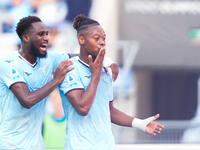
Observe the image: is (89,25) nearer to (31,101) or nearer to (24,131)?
(31,101)

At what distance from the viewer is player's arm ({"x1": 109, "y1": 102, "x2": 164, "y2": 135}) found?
3.36 meters

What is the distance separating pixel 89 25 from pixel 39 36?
1.59 ft

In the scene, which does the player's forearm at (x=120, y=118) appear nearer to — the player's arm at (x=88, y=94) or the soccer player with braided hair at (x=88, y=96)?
the soccer player with braided hair at (x=88, y=96)

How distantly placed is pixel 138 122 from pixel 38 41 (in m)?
1.10

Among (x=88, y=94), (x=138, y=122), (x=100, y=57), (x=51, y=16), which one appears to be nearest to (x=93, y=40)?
(x=100, y=57)

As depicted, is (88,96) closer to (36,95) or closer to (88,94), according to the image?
(88,94)

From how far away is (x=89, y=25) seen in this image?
10.7ft

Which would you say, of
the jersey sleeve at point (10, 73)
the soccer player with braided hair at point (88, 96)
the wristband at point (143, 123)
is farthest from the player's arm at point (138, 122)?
the jersey sleeve at point (10, 73)

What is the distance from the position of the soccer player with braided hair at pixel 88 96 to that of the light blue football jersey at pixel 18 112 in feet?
1.08

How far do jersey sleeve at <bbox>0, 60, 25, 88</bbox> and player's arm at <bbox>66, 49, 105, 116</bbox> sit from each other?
0.48m

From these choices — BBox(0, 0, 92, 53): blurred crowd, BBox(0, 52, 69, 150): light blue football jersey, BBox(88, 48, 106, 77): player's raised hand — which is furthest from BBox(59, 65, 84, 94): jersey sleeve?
BBox(0, 0, 92, 53): blurred crowd

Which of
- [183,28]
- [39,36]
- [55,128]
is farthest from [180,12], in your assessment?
[39,36]

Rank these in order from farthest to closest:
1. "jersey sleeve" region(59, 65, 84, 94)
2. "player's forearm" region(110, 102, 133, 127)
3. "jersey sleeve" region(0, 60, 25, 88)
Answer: "player's forearm" region(110, 102, 133, 127) → "jersey sleeve" region(0, 60, 25, 88) → "jersey sleeve" region(59, 65, 84, 94)

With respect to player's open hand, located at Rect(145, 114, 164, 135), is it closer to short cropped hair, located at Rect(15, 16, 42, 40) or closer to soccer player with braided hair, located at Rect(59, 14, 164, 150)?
soccer player with braided hair, located at Rect(59, 14, 164, 150)
